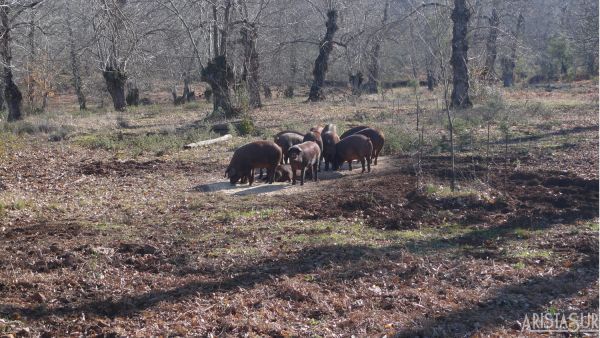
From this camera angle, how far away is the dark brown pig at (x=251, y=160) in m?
12.6

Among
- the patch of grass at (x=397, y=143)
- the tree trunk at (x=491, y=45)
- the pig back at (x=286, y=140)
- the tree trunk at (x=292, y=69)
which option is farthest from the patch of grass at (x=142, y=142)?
the tree trunk at (x=292, y=69)

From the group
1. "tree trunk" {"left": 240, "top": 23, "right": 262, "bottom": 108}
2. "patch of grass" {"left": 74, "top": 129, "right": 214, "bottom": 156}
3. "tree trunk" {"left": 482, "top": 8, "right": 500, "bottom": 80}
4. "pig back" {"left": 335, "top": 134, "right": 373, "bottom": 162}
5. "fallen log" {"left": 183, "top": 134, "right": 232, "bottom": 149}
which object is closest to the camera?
"pig back" {"left": 335, "top": 134, "right": 373, "bottom": 162}

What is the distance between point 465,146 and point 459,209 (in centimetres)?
660

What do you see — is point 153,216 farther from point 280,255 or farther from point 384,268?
point 384,268

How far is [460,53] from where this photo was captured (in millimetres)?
23594

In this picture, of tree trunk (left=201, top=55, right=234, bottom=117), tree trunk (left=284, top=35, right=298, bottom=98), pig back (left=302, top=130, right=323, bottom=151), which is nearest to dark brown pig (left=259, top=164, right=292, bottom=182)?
pig back (left=302, top=130, right=323, bottom=151)

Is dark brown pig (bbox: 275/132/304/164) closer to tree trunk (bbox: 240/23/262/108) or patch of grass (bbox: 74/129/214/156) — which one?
patch of grass (bbox: 74/129/214/156)

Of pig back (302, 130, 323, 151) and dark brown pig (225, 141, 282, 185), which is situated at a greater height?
pig back (302, 130, 323, 151)

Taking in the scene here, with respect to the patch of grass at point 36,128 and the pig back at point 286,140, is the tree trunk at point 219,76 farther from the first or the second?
the pig back at point 286,140

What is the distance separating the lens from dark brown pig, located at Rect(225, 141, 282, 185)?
12625 mm

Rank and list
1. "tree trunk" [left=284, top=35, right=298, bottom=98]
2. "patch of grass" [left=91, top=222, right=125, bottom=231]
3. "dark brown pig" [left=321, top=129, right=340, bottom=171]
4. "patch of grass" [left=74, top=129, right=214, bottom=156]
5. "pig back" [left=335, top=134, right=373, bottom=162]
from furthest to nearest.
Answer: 1. "tree trunk" [left=284, top=35, right=298, bottom=98]
2. "patch of grass" [left=74, top=129, right=214, bottom=156]
3. "dark brown pig" [left=321, top=129, right=340, bottom=171]
4. "pig back" [left=335, top=134, right=373, bottom=162]
5. "patch of grass" [left=91, top=222, right=125, bottom=231]

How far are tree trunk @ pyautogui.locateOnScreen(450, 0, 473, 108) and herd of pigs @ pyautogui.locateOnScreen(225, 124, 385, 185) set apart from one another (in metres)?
9.74

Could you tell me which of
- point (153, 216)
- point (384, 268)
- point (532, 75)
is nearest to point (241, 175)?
point (153, 216)

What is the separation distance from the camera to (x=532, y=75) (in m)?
48.8
